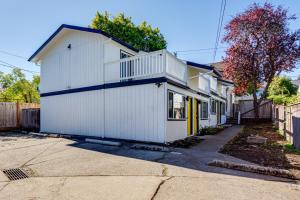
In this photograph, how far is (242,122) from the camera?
21328 mm

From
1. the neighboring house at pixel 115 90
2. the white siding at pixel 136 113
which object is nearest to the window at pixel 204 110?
the neighboring house at pixel 115 90

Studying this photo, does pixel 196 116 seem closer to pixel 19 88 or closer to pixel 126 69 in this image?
pixel 126 69

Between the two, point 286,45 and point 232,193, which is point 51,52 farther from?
point 286,45

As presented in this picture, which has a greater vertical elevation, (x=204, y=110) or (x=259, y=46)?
(x=259, y=46)

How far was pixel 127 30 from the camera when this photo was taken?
24891 millimetres

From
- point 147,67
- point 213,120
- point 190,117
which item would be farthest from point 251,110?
point 147,67

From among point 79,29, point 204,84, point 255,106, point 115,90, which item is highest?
point 79,29

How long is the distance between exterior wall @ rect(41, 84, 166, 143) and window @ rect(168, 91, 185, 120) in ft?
2.66

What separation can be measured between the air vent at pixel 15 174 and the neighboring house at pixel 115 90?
5.07m

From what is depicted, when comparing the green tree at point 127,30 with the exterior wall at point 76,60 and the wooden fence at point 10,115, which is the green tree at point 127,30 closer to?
the exterior wall at point 76,60

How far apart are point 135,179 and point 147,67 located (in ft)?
19.8

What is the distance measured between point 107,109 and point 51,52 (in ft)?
23.8

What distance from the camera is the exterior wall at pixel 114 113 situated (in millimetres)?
9531

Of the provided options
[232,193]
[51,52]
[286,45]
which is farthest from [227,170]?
[286,45]
